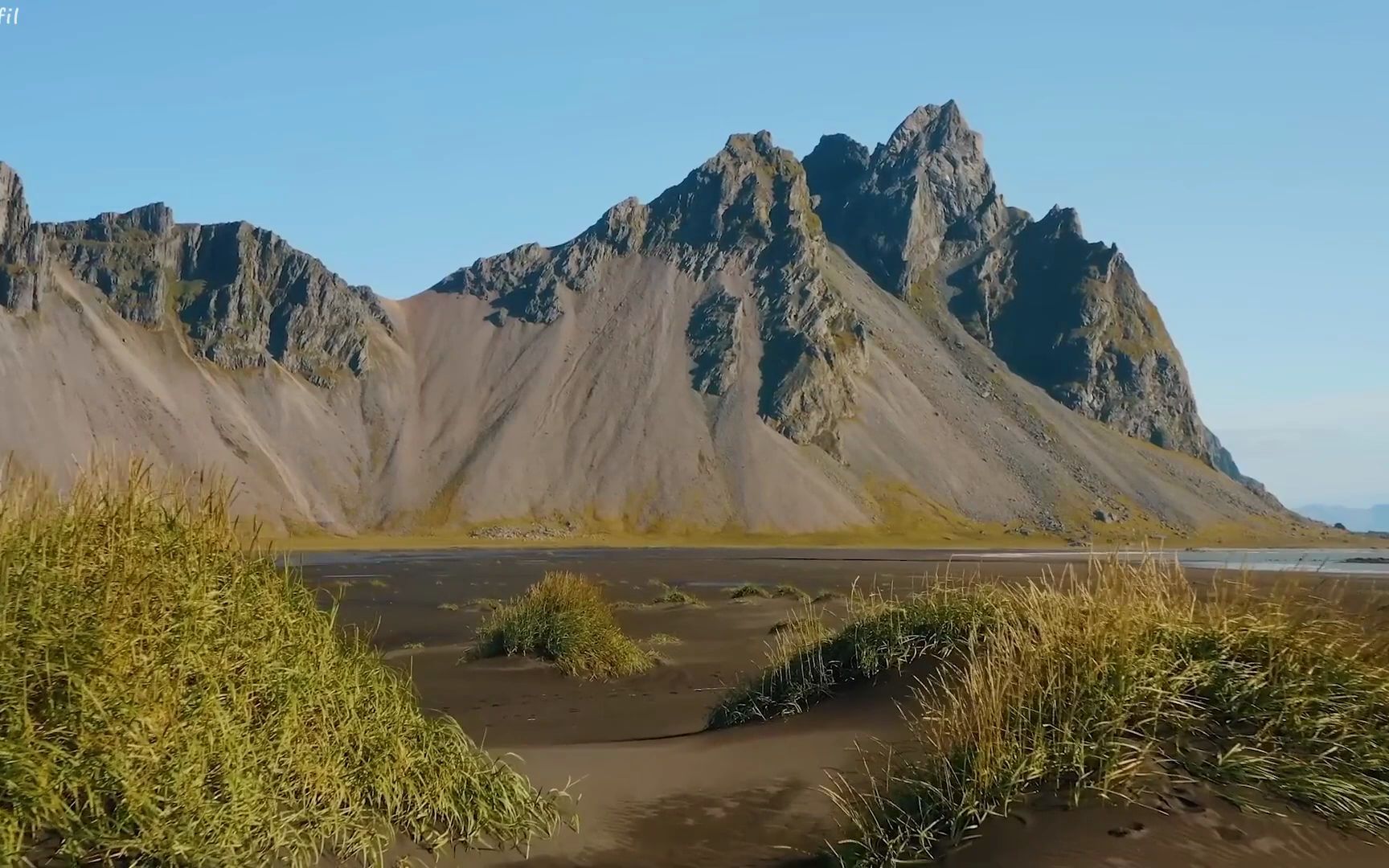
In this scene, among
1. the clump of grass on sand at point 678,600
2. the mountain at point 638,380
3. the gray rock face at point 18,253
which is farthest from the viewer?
the mountain at point 638,380

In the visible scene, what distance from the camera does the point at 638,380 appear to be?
133625mm

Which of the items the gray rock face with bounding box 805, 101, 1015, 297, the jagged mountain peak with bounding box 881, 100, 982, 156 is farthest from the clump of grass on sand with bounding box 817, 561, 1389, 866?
the jagged mountain peak with bounding box 881, 100, 982, 156

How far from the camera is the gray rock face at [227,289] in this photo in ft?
400

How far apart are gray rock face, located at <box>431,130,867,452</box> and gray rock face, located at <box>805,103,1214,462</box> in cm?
2144

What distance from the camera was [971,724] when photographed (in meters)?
7.48

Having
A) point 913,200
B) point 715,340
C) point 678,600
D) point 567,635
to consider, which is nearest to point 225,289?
A: point 715,340

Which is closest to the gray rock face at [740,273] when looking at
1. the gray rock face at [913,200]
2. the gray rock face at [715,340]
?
the gray rock face at [715,340]

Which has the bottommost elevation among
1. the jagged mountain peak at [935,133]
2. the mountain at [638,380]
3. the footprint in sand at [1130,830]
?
the footprint in sand at [1130,830]

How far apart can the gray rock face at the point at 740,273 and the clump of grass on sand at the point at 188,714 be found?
407ft

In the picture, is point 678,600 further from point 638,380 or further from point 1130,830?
point 638,380

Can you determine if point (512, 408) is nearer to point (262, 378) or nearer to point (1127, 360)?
point (262, 378)

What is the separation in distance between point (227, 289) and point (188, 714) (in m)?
132

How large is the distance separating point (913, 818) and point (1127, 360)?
177 metres

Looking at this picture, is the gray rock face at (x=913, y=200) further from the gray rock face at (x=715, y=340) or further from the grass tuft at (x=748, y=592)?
the grass tuft at (x=748, y=592)
